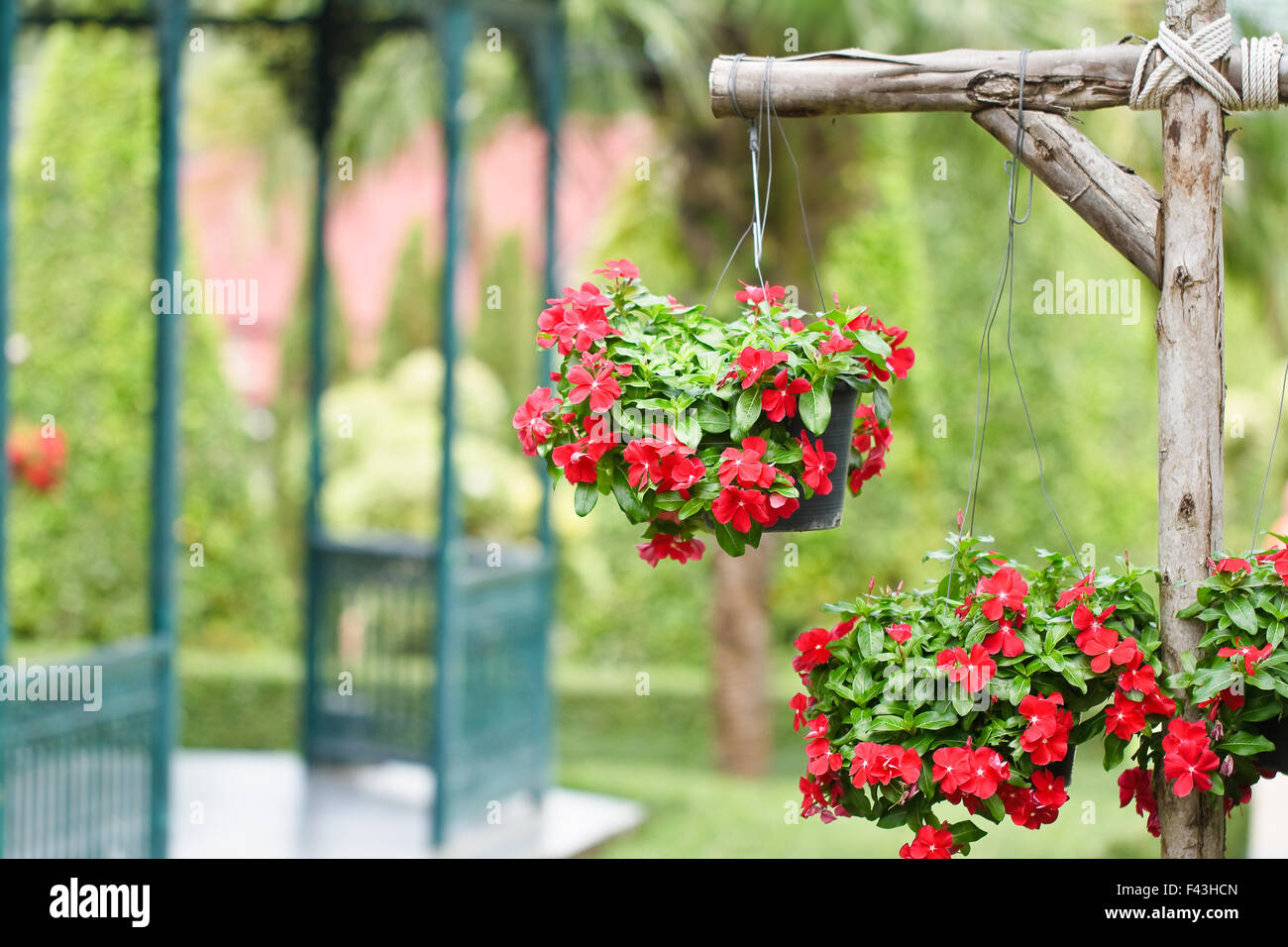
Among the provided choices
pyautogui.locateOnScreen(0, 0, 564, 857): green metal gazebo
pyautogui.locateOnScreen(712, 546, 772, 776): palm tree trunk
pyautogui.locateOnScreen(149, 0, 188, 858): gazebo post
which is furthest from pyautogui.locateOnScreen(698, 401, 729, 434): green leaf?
pyautogui.locateOnScreen(712, 546, 772, 776): palm tree trunk

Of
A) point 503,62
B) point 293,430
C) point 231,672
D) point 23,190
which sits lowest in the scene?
point 231,672

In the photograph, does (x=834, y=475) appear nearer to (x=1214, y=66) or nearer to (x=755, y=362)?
(x=755, y=362)

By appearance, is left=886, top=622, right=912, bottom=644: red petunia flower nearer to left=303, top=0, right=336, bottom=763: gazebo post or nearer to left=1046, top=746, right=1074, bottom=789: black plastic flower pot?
left=1046, top=746, right=1074, bottom=789: black plastic flower pot

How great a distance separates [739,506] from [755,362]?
0.60 ft

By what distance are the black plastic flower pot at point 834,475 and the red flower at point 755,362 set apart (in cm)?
13

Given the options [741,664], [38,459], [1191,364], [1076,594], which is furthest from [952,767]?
[38,459]

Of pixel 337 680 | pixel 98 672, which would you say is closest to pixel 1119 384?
pixel 337 680

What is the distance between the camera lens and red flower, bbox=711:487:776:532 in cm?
166

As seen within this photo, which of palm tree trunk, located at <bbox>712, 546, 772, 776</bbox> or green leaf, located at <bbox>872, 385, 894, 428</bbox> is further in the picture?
palm tree trunk, located at <bbox>712, 546, 772, 776</bbox>

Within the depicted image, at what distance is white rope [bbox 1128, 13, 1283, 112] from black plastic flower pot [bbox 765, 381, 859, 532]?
52 cm

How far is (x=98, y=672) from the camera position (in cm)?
386
